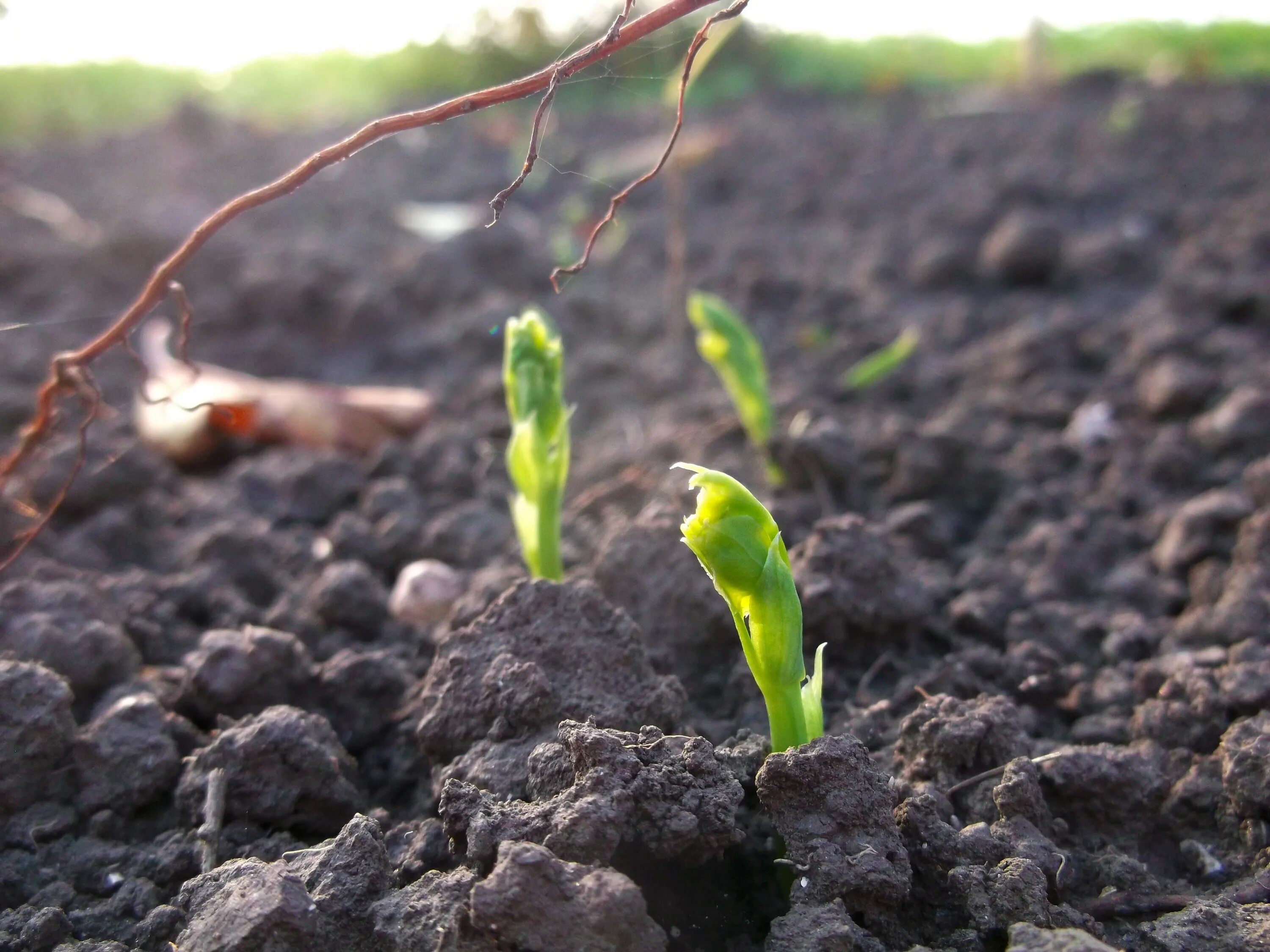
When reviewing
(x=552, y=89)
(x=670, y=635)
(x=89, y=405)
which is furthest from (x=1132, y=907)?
(x=89, y=405)

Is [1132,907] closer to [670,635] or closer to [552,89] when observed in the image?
[670,635]

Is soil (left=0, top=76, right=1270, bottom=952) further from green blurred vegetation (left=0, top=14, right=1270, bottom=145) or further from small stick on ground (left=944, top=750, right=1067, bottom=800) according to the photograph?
green blurred vegetation (left=0, top=14, right=1270, bottom=145)

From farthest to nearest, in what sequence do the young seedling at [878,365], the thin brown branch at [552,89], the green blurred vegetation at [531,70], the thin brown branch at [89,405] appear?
the green blurred vegetation at [531,70], the young seedling at [878,365], the thin brown branch at [89,405], the thin brown branch at [552,89]

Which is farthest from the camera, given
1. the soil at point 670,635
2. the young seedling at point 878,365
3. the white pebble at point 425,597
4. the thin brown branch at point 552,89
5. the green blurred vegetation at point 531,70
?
the green blurred vegetation at point 531,70

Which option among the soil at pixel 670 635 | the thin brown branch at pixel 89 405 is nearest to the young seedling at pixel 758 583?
the soil at pixel 670 635

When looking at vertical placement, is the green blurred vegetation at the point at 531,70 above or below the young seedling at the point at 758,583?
above

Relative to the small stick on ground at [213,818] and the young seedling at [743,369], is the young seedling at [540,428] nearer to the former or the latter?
the small stick on ground at [213,818]

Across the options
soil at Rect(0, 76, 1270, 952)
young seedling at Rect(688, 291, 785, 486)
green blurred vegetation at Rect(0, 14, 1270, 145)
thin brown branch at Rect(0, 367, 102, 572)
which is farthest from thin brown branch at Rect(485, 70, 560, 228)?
green blurred vegetation at Rect(0, 14, 1270, 145)
